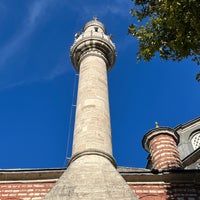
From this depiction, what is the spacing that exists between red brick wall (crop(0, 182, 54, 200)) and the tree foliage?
16.2ft

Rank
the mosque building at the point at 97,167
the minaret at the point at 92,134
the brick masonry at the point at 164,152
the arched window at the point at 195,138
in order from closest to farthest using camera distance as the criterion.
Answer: the minaret at the point at 92,134
the mosque building at the point at 97,167
the brick masonry at the point at 164,152
the arched window at the point at 195,138

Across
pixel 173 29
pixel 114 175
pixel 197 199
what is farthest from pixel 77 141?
pixel 197 199

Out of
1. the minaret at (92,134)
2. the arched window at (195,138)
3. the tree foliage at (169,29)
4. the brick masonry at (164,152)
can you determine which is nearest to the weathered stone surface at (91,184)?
the minaret at (92,134)

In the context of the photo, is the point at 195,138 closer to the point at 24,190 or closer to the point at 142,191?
the point at 142,191

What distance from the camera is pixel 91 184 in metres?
6.36

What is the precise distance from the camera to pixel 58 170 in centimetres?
1027

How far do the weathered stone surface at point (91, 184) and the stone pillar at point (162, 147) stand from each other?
19.7 ft

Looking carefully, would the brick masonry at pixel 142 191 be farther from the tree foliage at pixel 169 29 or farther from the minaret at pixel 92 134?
the tree foliage at pixel 169 29

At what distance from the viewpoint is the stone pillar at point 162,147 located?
13.0 metres

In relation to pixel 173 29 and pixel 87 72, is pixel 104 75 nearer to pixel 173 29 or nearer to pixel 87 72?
pixel 87 72

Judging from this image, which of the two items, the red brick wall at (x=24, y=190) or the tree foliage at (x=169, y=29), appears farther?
the red brick wall at (x=24, y=190)

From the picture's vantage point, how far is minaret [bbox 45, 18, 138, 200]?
614 centimetres

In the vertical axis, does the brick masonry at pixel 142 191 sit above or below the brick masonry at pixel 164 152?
below

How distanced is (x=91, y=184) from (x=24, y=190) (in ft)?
14.1
